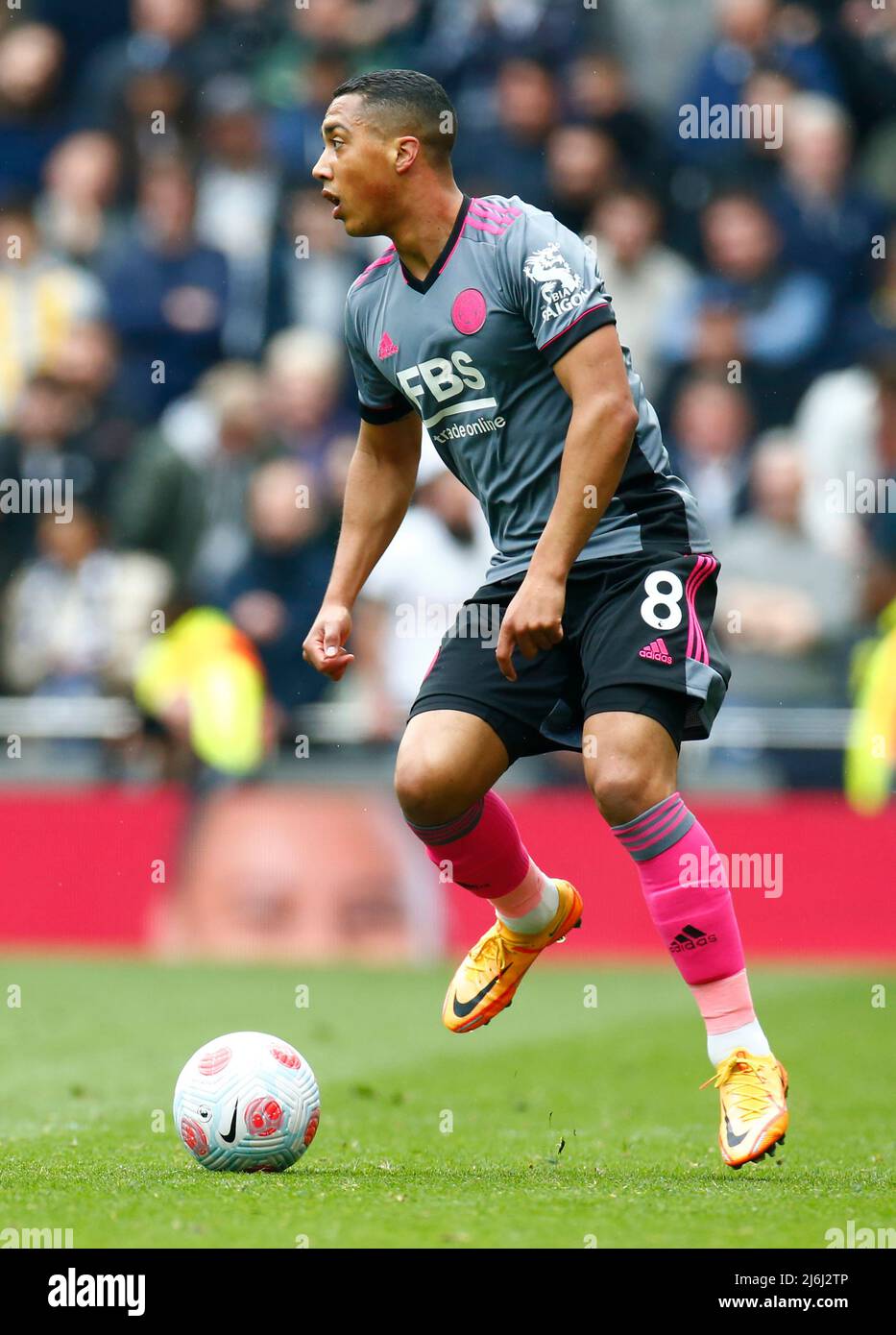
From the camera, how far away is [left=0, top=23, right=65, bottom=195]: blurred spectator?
13656mm

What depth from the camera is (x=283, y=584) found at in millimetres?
11117

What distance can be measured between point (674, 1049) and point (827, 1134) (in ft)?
6.59

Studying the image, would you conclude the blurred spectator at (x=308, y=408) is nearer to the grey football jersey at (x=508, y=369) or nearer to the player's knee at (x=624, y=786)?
the grey football jersey at (x=508, y=369)

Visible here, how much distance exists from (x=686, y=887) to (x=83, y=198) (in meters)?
10.0

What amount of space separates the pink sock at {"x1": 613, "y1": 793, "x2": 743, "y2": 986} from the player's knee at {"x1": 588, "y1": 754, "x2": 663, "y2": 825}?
3 cm

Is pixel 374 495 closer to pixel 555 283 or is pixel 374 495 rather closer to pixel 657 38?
pixel 555 283

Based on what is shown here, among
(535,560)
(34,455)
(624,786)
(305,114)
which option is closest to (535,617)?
(535,560)

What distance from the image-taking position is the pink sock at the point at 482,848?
16.6 ft

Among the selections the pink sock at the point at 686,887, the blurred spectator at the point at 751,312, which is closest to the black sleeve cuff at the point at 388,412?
the pink sock at the point at 686,887

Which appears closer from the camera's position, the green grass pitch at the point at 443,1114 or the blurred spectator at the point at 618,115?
the green grass pitch at the point at 443,1114

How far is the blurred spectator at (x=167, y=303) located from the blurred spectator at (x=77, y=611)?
4.52 ft

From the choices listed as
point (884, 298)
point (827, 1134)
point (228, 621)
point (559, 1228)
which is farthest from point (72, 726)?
point (559, 1228)

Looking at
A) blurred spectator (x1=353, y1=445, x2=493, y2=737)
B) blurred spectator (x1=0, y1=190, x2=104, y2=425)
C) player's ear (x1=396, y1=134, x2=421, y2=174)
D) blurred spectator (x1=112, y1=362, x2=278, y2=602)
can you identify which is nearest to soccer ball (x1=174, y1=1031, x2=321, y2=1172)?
player's ear (x1=396, y1=134, x2=421, y2=174)
